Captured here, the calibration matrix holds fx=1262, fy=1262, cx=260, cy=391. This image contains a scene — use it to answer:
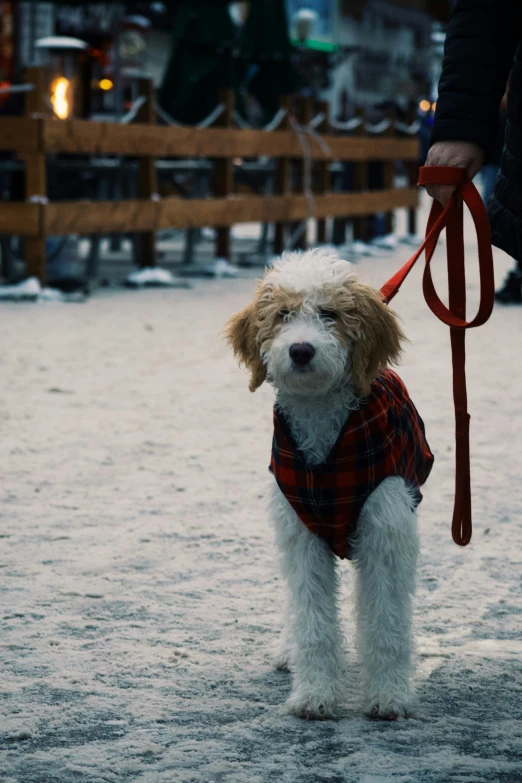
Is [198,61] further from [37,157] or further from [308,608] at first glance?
[308,608]

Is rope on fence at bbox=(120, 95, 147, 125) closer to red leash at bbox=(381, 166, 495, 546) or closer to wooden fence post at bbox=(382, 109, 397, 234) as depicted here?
wooden fence post at bbox=(382, 109, 397, 234)

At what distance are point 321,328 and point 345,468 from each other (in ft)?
1.07

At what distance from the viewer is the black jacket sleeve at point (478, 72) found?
2.96m

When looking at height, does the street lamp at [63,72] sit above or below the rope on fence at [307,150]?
above

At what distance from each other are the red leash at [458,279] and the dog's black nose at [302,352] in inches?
13.5

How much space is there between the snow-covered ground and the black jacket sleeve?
135 cm

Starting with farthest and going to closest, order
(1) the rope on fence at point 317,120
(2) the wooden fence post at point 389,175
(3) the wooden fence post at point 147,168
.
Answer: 1. (2) the wooden fence post at point 389,175
2. (1) the rope on fence at point 317,120
3. (3) the wooden fence post at point 147,168

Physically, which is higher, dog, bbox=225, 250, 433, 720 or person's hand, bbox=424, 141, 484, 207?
person's hand, bbox=424, 141, 484, 207

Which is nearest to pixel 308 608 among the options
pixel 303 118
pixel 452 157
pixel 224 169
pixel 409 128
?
pixel 452 157

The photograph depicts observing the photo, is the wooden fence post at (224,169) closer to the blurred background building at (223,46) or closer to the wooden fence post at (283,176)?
the wooden fence post at (283,176)

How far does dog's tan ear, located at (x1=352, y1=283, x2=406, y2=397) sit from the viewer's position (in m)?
2.82

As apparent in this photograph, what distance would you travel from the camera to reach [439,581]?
3918 millimetres

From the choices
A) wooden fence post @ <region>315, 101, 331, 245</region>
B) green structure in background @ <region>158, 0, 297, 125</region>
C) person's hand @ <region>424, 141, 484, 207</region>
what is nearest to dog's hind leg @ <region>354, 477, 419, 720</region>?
person's hand @ <region>424, 141, 484, 207</region>

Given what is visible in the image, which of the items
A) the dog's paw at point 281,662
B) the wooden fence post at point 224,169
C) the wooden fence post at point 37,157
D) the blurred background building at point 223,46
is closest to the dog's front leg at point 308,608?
the dog's paw at point 281,662
